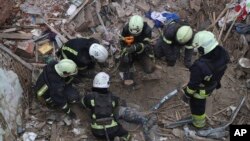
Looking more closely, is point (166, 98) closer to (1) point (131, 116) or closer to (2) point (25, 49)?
(1) point (131, 116)

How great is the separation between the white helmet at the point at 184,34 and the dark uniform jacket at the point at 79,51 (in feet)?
6.01

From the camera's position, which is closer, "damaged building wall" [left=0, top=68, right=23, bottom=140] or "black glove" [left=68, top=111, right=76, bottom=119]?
"damaged building wall" [left=0, top=68, right=23, bottom=140]

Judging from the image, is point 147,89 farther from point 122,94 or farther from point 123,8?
point 123,8

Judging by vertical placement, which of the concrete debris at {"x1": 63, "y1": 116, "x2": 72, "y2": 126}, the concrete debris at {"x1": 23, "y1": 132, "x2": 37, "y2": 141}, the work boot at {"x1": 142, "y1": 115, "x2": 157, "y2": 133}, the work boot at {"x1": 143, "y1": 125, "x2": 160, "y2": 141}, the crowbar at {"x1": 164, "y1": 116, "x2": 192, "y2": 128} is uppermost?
the concrete debris at {"x1": 63, "y1": 116, "x2": 72, "y2": 126}

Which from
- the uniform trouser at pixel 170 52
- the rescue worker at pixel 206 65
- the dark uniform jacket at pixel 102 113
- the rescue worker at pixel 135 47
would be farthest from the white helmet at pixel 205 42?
the dark uniform jacket at pixel 102 113

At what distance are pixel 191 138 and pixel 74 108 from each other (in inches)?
101

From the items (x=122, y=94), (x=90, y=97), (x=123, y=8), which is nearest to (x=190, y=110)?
(x=122, y=94)

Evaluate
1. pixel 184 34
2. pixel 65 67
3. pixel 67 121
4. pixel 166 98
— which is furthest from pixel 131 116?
Result: pixel 184 34

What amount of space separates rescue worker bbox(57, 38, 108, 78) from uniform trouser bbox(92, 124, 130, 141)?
1.46 meters

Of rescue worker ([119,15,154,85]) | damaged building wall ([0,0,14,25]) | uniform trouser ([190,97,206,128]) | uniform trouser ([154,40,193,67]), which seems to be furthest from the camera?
damaged building wall ([0,0,14,25])

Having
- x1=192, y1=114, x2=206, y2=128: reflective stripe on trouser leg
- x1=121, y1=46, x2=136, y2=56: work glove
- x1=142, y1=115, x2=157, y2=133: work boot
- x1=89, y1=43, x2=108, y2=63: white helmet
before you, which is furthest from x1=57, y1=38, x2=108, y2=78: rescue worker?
x1=192, y1=114, x2=206, y2=128: reflective stripe on trouser leg

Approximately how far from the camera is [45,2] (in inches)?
427

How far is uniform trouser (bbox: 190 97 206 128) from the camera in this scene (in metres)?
8.80

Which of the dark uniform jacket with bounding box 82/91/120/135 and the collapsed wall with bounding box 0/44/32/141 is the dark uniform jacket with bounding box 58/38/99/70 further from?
the collapsed wall with bounding box 0/44/32/141
